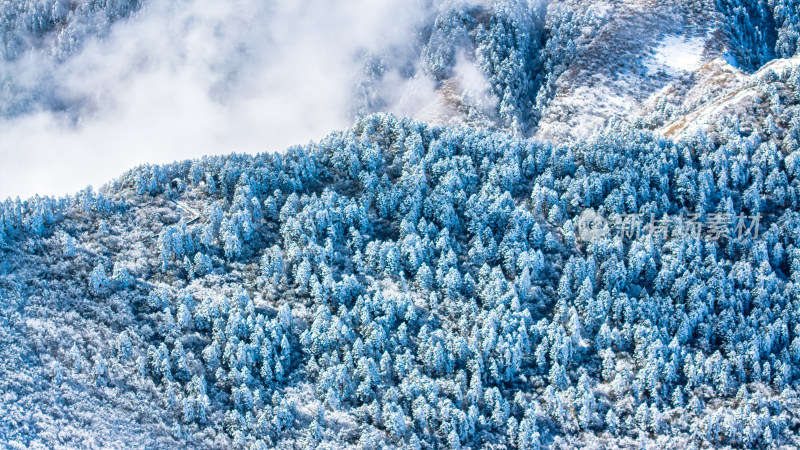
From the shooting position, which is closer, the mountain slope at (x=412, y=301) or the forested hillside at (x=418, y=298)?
the forested hillside at (x=418, y=298)

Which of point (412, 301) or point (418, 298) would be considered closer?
point (412, 301)

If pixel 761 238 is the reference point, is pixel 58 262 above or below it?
above

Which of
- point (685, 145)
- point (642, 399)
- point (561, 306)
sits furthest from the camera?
point (685, 145)

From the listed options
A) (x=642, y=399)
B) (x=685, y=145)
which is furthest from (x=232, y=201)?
(x=685, y=145)

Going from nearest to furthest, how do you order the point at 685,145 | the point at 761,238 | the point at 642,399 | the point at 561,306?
the point at 642,399
the point at 561,306
the point at 761,238
the point at 685,145

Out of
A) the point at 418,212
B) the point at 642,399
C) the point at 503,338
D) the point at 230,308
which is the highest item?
the point at 418,212

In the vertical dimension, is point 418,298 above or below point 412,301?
above

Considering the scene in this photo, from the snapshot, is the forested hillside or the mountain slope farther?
the mountain slope

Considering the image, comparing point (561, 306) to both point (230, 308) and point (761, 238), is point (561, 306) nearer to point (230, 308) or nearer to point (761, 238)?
point (761, 238)
